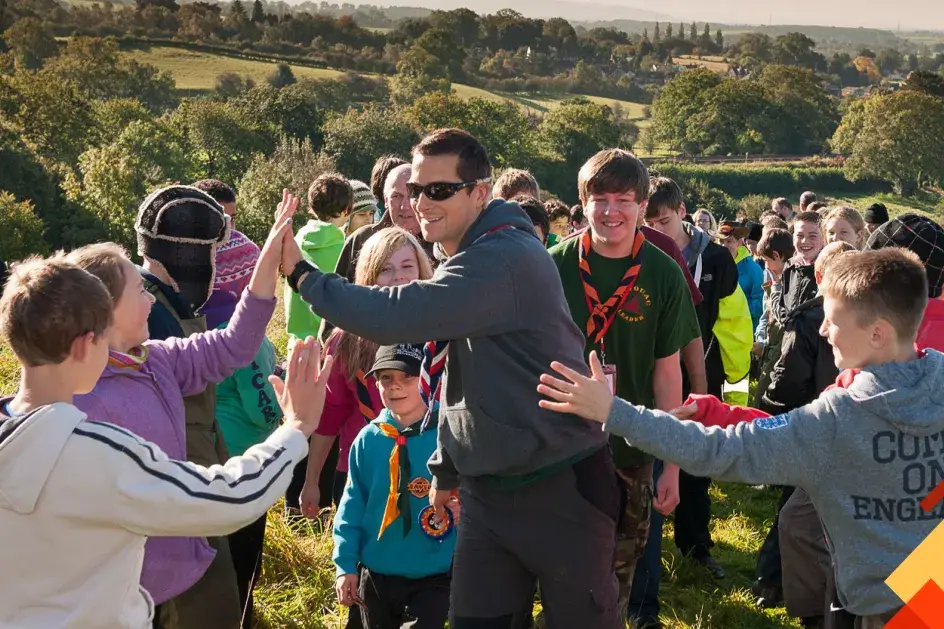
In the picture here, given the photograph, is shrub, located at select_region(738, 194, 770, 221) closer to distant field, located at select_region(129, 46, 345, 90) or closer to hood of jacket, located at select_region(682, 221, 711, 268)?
distant field, located at select_region(129, 46, 345, 90)

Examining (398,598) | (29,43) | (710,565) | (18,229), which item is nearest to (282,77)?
(29,43)

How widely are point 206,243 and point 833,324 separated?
7.96ft

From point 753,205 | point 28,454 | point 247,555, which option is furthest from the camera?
point 753,205

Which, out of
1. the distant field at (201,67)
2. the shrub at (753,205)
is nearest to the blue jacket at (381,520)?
the shrub at (753,205)

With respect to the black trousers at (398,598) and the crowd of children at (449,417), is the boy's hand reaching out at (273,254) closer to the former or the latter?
the crowd of children at (449,417)

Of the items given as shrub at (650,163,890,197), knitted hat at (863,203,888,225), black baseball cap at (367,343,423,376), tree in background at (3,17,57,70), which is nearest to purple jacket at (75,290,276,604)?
black baseball cap at (367,343,423,376)

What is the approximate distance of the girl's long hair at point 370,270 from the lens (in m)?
4.18

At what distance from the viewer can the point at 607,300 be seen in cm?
394

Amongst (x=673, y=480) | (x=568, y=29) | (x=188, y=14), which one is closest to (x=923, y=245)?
(x=673, y=480)

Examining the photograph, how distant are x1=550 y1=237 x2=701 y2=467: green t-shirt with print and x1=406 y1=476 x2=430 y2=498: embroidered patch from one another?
864 mm

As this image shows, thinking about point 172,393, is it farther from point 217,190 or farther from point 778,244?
point 778,244

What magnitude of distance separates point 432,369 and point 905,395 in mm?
1594

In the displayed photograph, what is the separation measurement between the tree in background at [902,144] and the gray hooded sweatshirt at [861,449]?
306 feet

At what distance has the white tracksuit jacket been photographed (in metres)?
2.17
